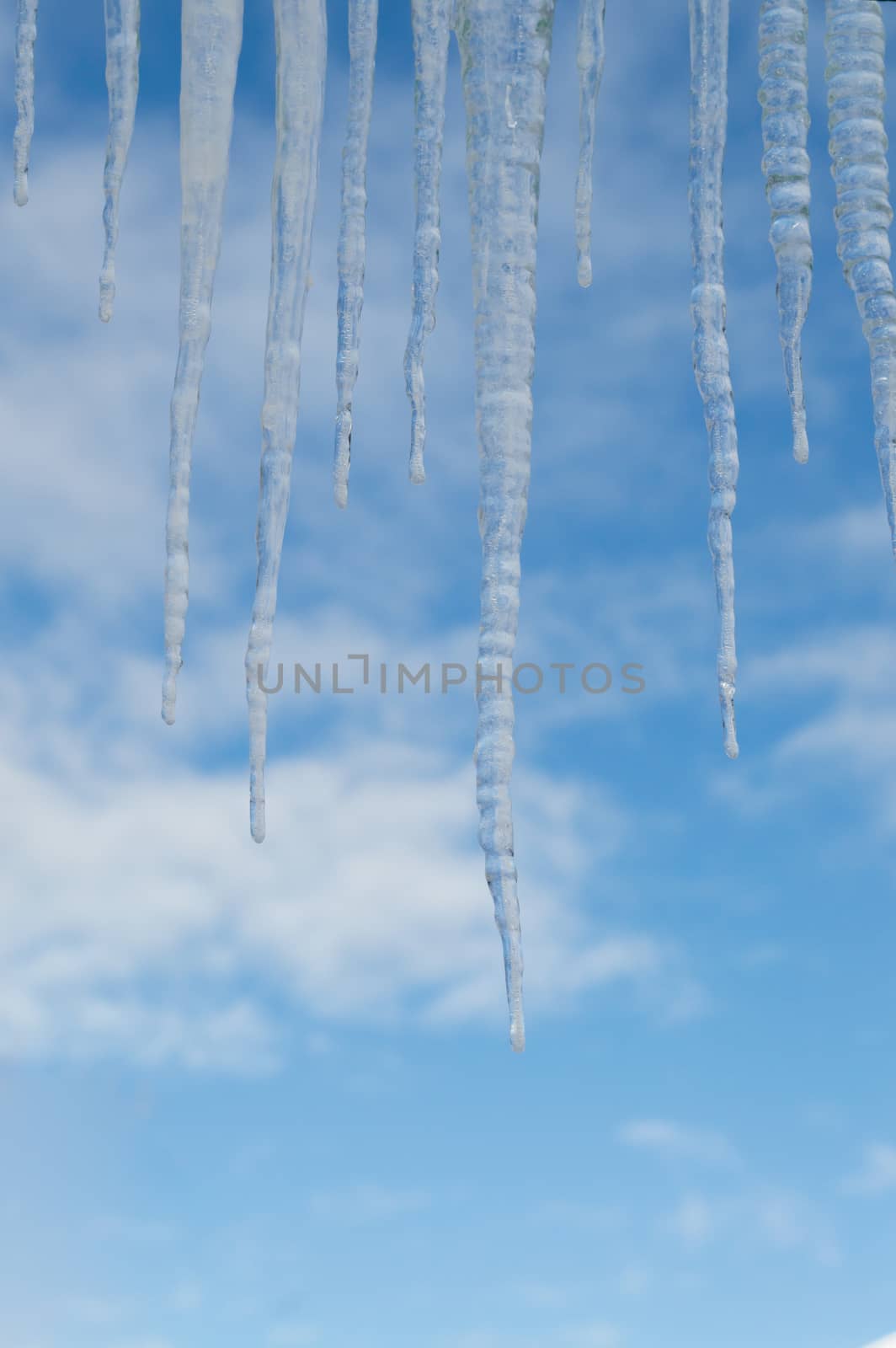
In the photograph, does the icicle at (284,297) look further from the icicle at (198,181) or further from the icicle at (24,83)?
the icicle at (24,83)

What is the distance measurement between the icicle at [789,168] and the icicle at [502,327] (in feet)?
1.36

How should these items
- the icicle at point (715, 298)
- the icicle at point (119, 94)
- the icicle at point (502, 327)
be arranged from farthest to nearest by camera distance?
the icicle at point (119, 94), the icicle at point (715, 298), the icicle at point (502, 327)

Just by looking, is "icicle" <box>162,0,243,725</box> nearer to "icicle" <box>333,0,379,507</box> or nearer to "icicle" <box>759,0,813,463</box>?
"icicle" <box>333,0,379,507</box>

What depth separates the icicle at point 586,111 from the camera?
2.50m

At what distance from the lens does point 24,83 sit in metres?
2.62

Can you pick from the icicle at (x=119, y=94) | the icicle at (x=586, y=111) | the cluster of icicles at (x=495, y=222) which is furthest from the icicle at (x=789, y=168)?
the icicle at (x=119, y=94)

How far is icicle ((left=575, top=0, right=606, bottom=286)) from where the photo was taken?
2.50 meters

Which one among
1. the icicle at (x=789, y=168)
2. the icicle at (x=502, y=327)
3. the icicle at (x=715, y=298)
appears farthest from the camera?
the icicle at (x=789, y=168)

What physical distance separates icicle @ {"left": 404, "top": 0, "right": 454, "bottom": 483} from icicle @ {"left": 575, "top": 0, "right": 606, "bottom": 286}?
26 centimetres

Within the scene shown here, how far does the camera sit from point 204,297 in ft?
8.29

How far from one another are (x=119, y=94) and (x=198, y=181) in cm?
27

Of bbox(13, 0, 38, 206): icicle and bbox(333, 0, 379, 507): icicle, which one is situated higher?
bbox(13, 0, 38, 206): icicle

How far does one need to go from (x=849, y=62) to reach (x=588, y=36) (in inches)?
19.2

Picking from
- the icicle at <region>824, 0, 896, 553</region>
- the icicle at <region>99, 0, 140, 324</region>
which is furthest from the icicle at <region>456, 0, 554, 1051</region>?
the icicle at <region>99, 0, 140, 324</region>
